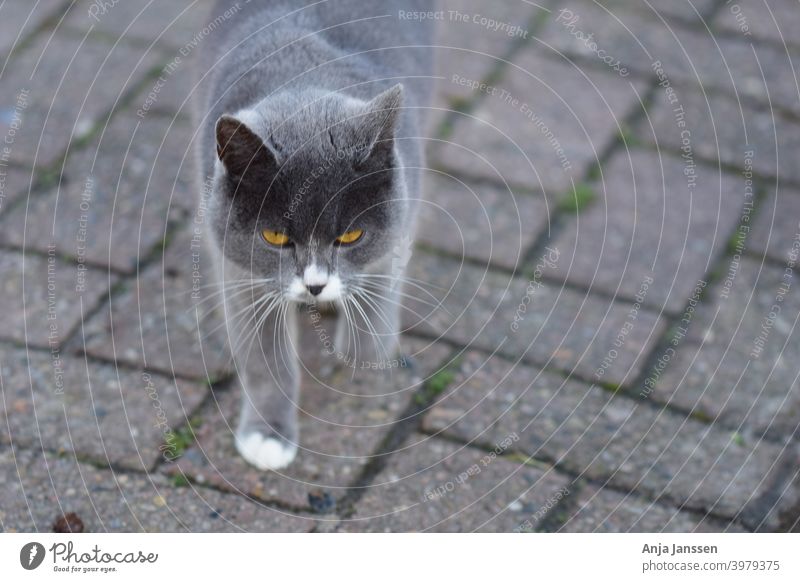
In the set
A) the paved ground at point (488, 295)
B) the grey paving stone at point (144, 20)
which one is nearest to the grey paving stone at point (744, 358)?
the paved ground at point (488, 295)

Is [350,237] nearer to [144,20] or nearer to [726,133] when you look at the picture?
[726,133]

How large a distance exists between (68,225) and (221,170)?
3.89 ft

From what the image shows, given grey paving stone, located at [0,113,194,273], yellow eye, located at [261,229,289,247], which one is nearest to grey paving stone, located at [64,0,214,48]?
grey paving stone, located at [0,113,194,273]

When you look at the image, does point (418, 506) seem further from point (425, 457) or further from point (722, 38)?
point (722, 38)

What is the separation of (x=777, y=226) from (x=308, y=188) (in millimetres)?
1967

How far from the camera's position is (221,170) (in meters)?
2.34

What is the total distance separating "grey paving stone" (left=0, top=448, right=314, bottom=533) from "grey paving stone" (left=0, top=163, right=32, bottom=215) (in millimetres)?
1108

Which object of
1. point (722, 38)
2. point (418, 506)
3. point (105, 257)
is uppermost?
point (722, 38)

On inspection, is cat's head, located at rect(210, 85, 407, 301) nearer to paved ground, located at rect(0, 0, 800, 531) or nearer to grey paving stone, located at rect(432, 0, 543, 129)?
paved ground, located at rect(0, 0, 800, 531)

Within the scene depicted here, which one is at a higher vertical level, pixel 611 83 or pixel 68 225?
pixel 611 83

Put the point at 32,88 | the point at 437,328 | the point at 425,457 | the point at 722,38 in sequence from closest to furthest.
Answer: the point at 425,457
the point at 437,328
the point at 32,88
the point at 722,38

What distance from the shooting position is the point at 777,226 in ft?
11.4
